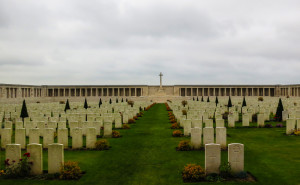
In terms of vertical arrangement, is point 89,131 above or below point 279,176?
above

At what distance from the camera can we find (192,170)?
7.94 metres

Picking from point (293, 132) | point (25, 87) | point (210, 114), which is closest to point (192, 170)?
point (293, 132)

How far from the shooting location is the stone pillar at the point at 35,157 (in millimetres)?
8452

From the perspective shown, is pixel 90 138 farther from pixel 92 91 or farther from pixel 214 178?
pixel 92 91

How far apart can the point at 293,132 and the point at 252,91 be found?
80171 mm

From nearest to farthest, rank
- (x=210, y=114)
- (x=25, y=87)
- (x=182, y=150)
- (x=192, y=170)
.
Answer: (x=192, y=170), (x=182, y=150), (x=210, y=114), (x=25, y=87)

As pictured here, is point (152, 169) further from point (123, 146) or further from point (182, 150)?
point (123, 146)

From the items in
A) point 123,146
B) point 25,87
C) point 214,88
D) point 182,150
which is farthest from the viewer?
point 214,88

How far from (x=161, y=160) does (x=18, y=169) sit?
5.00 metres

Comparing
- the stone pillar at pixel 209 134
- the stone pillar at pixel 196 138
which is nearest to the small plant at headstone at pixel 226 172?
the stone pillar at pixel 209 134

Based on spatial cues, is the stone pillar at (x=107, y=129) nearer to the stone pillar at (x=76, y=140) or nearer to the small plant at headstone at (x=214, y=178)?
the stone pillar at (x=76, y=140)

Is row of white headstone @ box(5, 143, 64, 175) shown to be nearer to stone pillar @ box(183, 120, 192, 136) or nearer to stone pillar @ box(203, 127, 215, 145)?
stone pillar @ box(203, 127, 215, 145)

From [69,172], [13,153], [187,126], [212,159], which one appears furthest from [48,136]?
[212,159]

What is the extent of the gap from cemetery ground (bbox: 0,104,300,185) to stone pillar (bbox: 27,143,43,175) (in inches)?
22.7
